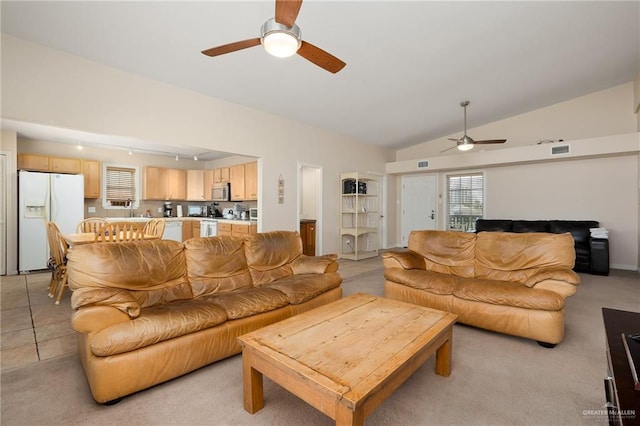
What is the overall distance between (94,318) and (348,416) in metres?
1.65

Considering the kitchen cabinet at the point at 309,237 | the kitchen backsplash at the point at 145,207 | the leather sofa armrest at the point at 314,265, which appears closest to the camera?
the leather sofa armrest at the point at 314,265

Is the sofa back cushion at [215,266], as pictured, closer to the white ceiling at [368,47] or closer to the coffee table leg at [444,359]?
the coffee table leg at [444,359]

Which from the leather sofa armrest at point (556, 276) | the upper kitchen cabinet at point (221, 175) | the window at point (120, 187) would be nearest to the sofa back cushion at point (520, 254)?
the leather sofa armrest at point (556, 276)

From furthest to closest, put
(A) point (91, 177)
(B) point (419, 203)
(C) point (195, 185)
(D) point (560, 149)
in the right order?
1. (B) point (419, 203)
2. (C) point (195, 185)
3. (A) point (91, 177)
4. (D) point (560, 149)

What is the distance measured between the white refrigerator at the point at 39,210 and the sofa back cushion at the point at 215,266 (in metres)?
4.15

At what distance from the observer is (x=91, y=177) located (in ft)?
19.8

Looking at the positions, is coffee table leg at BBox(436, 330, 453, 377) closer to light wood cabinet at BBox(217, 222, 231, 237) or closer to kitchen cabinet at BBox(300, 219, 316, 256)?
kitchen cabinet at BBox(300, 219, 316, 256)

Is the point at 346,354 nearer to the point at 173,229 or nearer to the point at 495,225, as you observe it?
the point at 495,225

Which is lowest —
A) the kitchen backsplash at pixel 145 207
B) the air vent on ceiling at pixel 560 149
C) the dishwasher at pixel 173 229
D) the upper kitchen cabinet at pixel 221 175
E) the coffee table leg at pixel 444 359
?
the coffee table leg at pixel 444 359

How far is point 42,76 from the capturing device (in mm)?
3025

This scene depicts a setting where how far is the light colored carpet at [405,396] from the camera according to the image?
164 cm

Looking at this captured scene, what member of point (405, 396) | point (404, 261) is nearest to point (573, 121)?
point (404, 261)

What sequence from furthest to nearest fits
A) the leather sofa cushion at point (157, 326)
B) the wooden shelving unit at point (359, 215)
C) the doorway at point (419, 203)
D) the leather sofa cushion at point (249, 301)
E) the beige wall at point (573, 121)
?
1. the doorway at point (419, 203)
2. the wooden shelving unit at point (359, 215)
3. the beige wall at point (573, 121)
4. the leather sofa cushion at point (249, 301)
5. the leather sofa cushion at point (157, 326)

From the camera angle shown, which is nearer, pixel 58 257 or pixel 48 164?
pixel 58 257
